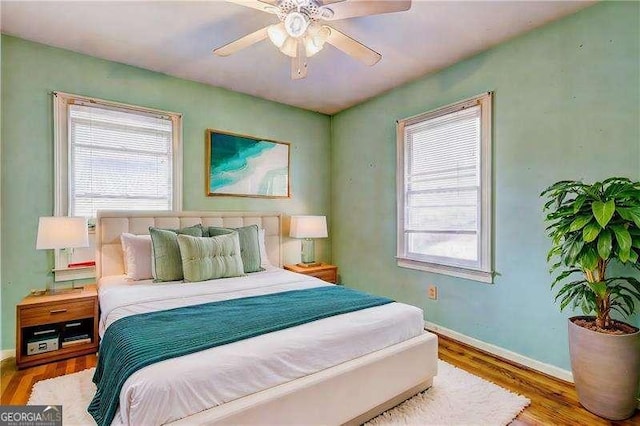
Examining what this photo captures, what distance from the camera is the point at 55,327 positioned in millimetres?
2635

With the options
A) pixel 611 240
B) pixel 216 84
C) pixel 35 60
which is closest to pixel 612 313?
pixel 611 240

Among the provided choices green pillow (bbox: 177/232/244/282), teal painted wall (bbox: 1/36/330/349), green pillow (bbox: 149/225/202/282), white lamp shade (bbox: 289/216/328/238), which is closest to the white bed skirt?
green pillow (bbox: 177/232/244/282)

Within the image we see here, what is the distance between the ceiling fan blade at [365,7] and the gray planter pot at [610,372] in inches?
87.6

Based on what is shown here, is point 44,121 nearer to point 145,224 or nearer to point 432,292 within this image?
point 145,224

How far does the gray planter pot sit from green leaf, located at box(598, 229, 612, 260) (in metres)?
0.50

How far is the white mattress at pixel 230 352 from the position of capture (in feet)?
4.13

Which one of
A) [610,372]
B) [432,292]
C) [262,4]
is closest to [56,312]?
[262,4]

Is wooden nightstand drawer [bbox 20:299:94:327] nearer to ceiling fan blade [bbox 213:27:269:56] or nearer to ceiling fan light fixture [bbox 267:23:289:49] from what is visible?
ceiling fan blade [bbox 213:27:269:56]

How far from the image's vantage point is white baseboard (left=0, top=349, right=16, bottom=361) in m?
2.56

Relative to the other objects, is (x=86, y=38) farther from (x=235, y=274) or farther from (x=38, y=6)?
(x=235, y=274)

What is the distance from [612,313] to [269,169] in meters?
3.51

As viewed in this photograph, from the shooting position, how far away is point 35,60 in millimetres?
2693

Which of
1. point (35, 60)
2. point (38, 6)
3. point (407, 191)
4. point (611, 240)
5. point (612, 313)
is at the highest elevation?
point (38, 6)

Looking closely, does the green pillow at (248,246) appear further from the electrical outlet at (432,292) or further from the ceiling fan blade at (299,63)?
the electrical outlet at (432,292)
